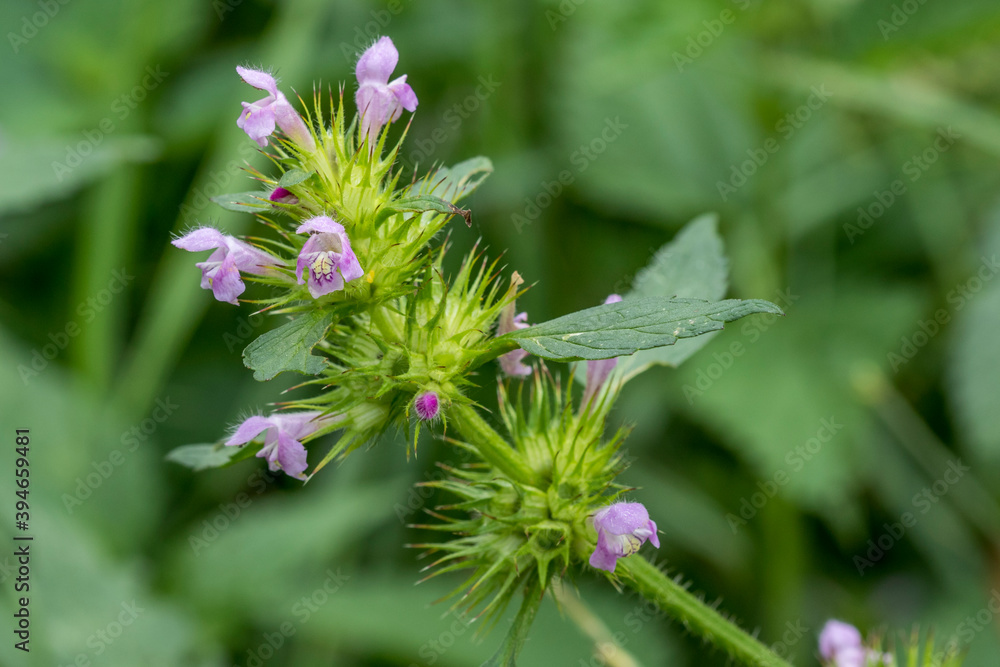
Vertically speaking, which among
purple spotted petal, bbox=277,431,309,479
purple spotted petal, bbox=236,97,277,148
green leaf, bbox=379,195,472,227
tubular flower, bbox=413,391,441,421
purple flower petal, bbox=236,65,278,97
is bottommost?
purple spotted petal, bbox=277,431,309,479

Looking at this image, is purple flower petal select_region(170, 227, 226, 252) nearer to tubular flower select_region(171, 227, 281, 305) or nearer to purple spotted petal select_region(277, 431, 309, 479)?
tubular flower select_region(171, 227, 281, 305)

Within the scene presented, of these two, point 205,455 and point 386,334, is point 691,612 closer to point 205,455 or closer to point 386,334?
point 386,334

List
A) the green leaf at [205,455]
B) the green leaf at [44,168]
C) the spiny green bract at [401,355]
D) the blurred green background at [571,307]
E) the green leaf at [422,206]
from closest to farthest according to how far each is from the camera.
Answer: the green leaf at [422,206] < the spiny green bract at [401,355] < the green leaf at [205,455] < the green leaf at [44,168] < the blurred green background at [571,307]

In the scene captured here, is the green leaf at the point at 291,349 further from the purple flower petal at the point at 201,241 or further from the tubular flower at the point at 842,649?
the tubular flower at the point at 842,649

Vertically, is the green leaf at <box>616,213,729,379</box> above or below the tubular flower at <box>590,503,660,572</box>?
above

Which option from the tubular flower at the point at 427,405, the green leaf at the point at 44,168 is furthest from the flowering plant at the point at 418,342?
the green leaf at the point at 44,168

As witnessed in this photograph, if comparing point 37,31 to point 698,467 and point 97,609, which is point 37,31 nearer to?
point 97,609

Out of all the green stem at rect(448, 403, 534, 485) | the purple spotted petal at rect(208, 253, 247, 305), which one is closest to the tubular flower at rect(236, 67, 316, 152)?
the purple spotted petal at rect(208, 253, 247, 305)
